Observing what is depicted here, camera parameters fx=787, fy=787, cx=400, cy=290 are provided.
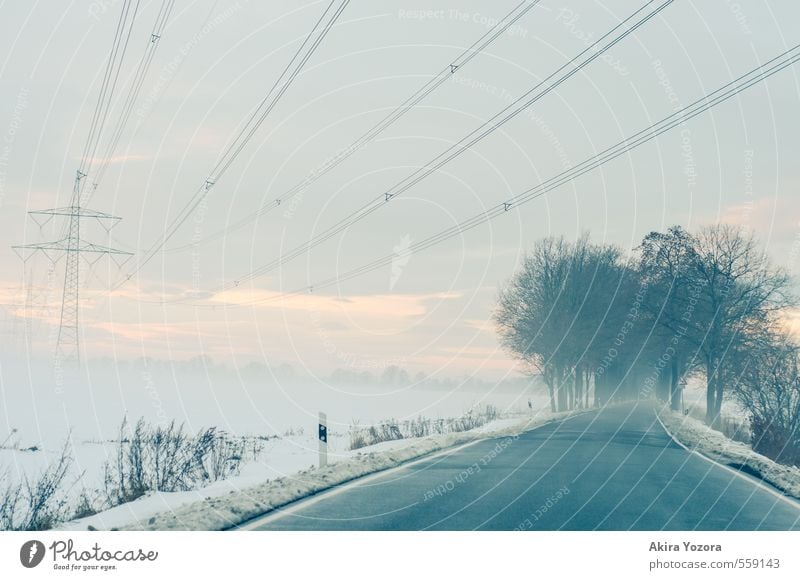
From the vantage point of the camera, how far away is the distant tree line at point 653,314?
4747 centimetres

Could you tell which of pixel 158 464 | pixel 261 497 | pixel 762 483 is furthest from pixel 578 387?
pixel 261 497

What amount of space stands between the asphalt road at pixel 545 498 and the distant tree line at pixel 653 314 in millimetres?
21886

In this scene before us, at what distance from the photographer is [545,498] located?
11812 mm

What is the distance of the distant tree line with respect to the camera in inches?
1869

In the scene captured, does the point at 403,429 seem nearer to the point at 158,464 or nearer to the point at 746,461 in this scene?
the point at 746,461

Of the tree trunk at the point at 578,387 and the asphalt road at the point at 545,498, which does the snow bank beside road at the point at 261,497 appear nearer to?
the asphalt road at the point at 545,498

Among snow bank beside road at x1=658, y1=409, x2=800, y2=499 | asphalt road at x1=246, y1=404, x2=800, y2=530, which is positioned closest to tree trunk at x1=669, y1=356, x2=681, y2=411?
snow bank beside road at x1=658, y1=409, x2=800, y2=499

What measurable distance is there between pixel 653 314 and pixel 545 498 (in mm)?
43365

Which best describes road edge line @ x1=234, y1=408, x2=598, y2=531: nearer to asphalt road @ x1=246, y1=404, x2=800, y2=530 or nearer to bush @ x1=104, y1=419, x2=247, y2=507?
asphalt road @ x1=246, y1=404, x2=800, y2=530

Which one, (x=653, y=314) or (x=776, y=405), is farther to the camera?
(x=653, y=314)

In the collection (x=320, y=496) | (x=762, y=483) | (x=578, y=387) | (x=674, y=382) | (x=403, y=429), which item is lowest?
(x=762, y=483)

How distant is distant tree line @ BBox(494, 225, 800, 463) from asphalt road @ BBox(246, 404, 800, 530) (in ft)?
71.8

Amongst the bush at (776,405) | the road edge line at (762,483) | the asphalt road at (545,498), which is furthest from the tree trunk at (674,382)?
the asphalt road at (545,498)
